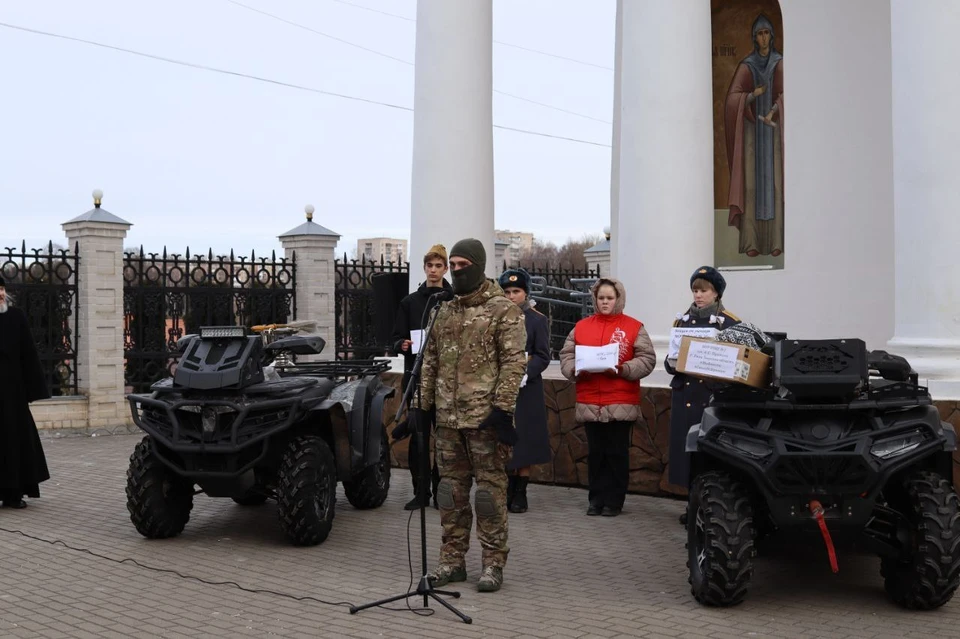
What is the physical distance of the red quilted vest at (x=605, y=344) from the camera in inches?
356

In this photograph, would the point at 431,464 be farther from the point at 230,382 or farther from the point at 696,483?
the point at 696,483

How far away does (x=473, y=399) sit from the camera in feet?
21.3

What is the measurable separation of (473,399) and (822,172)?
746 cm

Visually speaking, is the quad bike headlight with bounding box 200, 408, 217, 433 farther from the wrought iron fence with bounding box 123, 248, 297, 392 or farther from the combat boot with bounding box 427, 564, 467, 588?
the wrought iron fence with bounding box 123, 248, 297, 392

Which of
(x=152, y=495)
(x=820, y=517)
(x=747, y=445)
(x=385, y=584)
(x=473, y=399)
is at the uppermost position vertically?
(x=473, y=399)

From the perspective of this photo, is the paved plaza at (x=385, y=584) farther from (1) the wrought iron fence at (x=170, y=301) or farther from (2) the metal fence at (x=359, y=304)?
(2) the metal fence at (x=359, y=304)

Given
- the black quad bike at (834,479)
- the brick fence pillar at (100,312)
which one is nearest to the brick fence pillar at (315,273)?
the brick fence pillar at (100,312)

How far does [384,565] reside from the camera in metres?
7.45

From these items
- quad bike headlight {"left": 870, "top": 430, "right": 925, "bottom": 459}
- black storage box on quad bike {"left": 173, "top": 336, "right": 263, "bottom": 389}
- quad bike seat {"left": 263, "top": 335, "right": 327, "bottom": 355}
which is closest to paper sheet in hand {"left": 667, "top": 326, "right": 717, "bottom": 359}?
quad bike headlight {"left": 870, "top": 430, "right": 925, "bottom": 459}

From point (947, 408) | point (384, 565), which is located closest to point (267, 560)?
point (384, 565)

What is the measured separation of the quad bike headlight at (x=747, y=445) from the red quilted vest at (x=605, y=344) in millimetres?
2666

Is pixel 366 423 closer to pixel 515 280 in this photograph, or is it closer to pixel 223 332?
pixel 223 332

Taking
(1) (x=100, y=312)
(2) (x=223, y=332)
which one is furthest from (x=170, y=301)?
(2) (x=223, y=332)

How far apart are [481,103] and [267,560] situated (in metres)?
5.86
